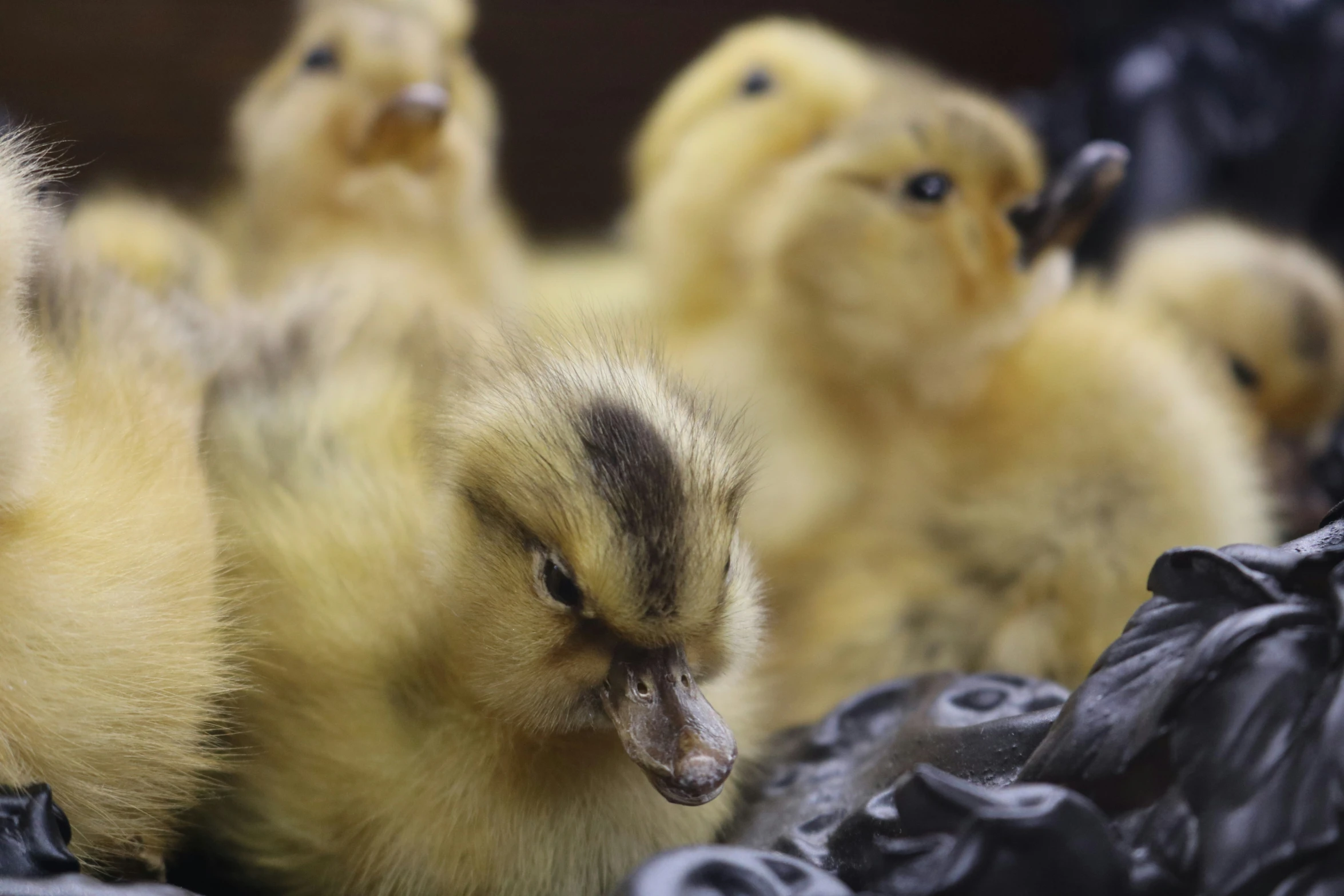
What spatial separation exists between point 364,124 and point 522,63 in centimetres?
46

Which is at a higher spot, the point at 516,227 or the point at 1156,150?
the point at 1156,150

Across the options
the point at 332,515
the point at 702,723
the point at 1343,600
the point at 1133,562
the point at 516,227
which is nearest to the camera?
the point at 1343,600

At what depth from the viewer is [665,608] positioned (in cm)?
68

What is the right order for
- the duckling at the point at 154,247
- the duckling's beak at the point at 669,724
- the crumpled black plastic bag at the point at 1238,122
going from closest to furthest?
1. the duckling's beak at the point at 669,724
2. the duckling at the point at 154,247
3. the crumpled black plastic bag at the point at 1238,122

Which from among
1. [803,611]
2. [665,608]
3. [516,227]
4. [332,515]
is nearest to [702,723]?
[665,608]

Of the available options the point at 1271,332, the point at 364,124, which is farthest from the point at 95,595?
the point at 1271,332

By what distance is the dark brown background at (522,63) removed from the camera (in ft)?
4.85

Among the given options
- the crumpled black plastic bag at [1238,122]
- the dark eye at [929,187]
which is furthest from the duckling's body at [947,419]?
the crumpled black plastic bag at [1238,122]

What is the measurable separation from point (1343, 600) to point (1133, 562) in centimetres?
62

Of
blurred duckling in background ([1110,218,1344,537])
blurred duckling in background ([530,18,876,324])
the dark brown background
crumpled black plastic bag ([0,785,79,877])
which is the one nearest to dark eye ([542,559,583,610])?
crumpled black plastic bag ([0,785,79,877])

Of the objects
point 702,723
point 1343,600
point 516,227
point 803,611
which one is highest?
point 516,227

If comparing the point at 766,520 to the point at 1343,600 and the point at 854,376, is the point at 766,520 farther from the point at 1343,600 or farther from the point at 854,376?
the point at 1343,600

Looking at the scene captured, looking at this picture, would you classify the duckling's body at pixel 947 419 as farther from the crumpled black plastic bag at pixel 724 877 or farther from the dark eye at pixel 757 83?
the crumpled black plastic bag at pixel 724 877

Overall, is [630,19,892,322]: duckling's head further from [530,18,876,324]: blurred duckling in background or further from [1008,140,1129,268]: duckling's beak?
[1008,140,1129,268]: duckling's beak
